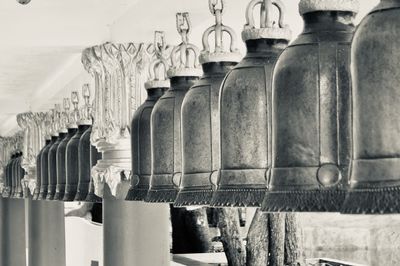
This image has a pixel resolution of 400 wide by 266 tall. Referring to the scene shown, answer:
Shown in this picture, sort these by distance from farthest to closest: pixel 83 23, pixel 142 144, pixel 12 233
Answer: pixel 12 233
pixel 83 23
pixel 142 144

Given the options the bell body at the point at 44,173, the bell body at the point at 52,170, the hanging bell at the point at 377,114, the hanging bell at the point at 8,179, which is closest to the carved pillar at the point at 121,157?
the bell body at the point at 52,170

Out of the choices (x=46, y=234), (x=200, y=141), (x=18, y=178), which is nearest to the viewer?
(x=200, y=141)

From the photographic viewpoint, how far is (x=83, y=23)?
4.78m

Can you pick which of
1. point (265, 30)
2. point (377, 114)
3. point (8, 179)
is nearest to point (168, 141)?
point (265, 30)

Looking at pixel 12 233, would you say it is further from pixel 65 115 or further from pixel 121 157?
pixel 121 157

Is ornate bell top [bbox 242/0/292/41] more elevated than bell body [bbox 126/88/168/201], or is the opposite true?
ornate bell top [bbox 242/0/292/41]

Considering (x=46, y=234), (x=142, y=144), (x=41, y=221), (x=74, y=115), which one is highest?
(x=74, y=115)

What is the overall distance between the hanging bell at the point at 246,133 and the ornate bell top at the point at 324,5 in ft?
0.81

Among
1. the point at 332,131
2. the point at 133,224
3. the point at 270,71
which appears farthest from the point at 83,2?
the point at 332,131

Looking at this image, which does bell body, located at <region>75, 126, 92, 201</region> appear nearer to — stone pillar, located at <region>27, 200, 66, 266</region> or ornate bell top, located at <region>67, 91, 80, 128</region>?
ornate bell top, located at <region>67, 91, 80, 128</region>

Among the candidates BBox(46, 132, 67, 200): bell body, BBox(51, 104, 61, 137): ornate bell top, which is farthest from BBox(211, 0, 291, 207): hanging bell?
BBox(51, 104, 61, 137): ornate bell top

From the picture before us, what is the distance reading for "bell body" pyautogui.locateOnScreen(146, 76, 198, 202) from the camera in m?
2.50

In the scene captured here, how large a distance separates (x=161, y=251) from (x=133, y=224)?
0.75 feet

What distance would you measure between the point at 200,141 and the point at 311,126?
0.68m
